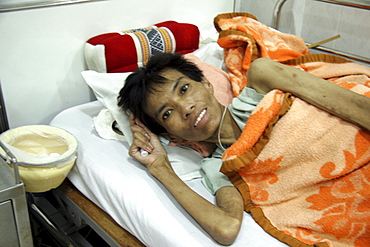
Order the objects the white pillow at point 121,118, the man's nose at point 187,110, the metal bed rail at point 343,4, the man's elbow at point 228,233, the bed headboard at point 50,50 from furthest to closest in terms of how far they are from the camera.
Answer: the metal bed rail at point 343,4, the bed headboard at point 50,50, the white pillow at point 121,118, the man's nose at point 187,110, the man's elbow at point 228,233

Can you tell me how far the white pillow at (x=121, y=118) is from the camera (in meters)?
1.50

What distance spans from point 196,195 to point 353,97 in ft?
1.93

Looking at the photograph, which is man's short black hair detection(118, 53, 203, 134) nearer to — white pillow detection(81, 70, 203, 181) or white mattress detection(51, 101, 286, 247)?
white pillow detection(81, 70, 203, 181)

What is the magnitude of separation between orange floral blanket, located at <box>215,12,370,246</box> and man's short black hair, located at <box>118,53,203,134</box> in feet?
1.14

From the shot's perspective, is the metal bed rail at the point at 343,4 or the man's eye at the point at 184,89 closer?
the man's eye at the point at 184,89

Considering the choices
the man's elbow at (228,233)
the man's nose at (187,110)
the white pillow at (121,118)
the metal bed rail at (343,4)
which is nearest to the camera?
the man's elbow at (228,233)

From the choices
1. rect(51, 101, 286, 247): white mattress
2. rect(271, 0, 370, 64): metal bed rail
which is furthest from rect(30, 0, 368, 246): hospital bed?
rect(271, 0, 370, 64): metal bed rail

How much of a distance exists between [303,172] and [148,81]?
0.63m

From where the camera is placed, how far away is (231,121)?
4.91ft

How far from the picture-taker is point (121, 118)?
1618 mm

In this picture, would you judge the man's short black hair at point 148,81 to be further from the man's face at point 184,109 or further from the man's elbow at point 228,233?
the man's elbow at point 228,233

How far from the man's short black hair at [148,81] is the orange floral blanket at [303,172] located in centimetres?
35

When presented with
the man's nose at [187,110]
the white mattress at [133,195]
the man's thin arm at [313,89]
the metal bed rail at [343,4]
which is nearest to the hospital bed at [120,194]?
the white mattress at [133,195]

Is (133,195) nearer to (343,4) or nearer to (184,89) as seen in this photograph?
(184,89)
